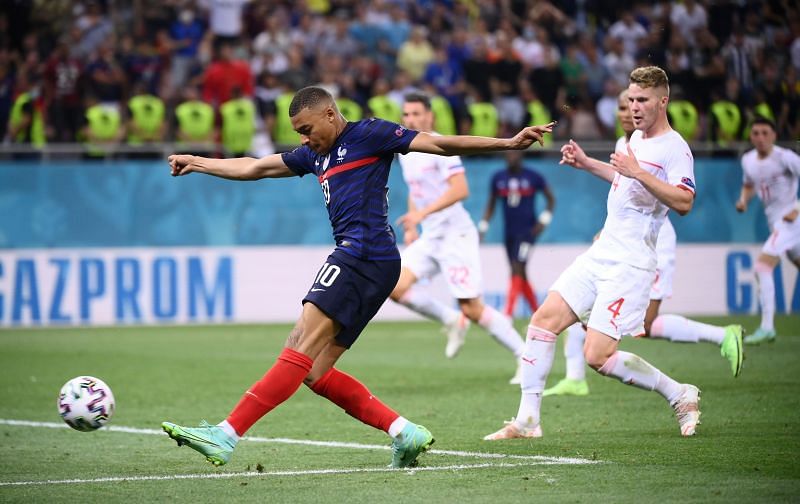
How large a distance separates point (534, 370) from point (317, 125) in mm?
2434

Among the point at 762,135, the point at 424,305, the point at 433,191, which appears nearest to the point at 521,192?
the point at 762,135

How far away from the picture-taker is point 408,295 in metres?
13.0

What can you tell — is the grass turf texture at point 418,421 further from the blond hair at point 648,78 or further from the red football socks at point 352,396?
the blond hair at point 648,78

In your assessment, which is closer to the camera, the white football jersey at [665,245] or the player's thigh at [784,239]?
the white football jersey at [665,245]

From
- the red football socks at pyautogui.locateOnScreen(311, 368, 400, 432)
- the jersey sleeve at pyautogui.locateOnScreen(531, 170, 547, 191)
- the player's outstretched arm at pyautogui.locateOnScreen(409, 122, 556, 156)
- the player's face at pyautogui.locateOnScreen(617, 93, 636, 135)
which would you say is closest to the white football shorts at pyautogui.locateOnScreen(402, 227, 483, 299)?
the player's face at pyautogui.locateOnScreen(617, 93, 636, 135)

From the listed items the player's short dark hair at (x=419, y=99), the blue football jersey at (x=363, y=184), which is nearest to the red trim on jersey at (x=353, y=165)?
the blue football jersey at (x=363, y=184)

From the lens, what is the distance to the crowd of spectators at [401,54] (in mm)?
20141

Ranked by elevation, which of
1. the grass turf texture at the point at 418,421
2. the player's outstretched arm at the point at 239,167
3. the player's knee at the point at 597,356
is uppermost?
the player's outstretched arm at the point at 239,167

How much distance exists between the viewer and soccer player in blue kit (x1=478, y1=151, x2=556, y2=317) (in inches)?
759

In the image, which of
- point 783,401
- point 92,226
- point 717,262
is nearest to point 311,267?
point 92,226

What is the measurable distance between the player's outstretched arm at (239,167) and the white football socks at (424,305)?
17.2 feet

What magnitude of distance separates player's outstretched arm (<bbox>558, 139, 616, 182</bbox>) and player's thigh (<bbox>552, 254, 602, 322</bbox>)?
1.98ft

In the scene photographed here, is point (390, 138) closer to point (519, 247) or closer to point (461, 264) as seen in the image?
point (461, 264)

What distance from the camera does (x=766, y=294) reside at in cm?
1558
